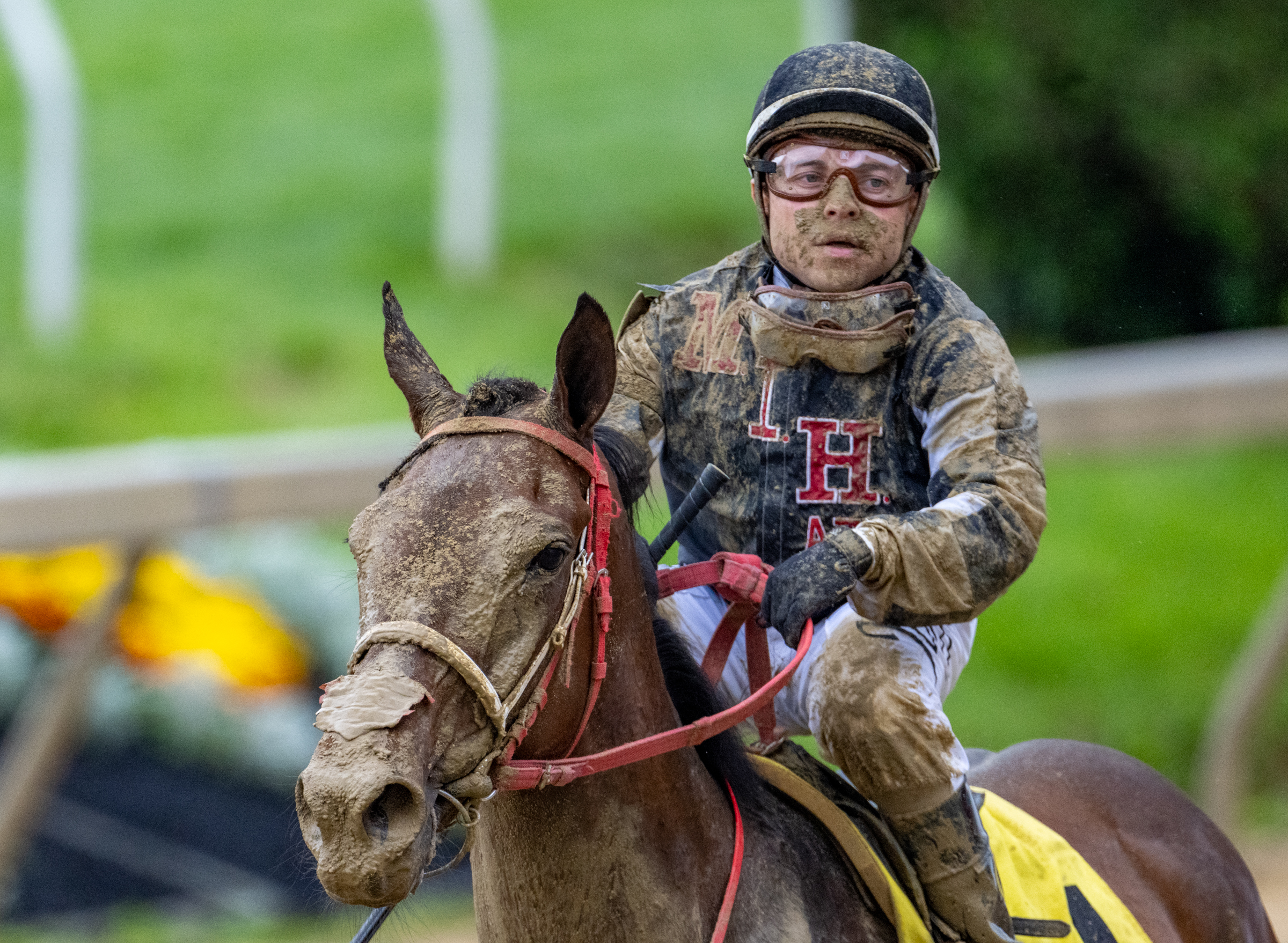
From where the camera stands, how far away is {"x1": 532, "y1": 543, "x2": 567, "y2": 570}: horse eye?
6.38ft

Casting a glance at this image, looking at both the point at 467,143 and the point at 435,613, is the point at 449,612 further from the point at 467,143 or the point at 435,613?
the point at 467,143

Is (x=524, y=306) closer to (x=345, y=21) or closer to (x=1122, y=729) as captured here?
(x=345, y=21)

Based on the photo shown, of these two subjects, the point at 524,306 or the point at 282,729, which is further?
the point at 524,306

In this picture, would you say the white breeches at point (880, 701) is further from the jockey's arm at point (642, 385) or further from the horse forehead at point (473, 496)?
the horse forehead at point (473, 496)

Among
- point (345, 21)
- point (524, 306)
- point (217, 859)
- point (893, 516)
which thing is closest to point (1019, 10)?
point (524, 306)

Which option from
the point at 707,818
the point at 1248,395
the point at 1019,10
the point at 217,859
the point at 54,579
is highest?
the point at 1019,10

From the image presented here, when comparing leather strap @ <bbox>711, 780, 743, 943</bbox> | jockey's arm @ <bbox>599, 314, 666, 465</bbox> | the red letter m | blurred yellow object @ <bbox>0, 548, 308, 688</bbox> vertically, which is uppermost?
jockey's arm @ <bbox>599, 314, 666, 465</bbox>

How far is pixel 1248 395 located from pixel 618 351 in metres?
3.44

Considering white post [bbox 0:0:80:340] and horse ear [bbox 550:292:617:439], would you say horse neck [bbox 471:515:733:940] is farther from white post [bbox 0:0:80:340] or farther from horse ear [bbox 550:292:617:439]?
white post [bbox 0:0:80:340]

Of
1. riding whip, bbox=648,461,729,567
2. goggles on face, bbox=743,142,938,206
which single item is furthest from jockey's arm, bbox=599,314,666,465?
goggles on face, bbox=743,142,938,206

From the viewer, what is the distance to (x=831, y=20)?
7742 mm

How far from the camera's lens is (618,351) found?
2619 millimetres

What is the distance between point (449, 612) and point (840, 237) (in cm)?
104

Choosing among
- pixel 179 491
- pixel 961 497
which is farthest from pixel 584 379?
pixel 179 491
